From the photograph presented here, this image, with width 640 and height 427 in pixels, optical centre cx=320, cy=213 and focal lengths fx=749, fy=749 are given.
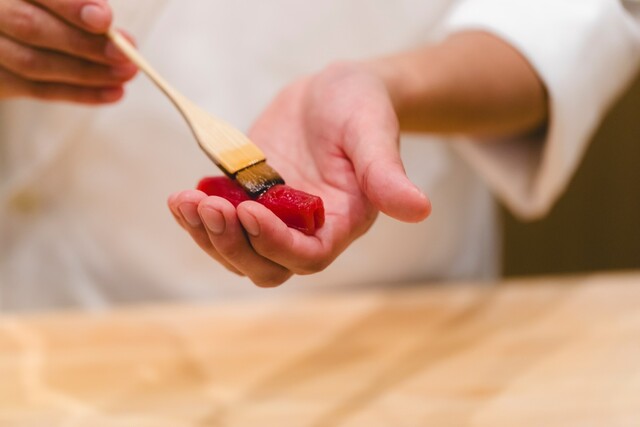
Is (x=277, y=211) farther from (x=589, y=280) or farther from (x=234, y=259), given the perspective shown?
(x=589, y=280)

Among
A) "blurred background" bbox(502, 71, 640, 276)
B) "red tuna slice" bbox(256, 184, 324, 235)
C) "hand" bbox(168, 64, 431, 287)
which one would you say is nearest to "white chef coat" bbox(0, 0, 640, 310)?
"hand" bbox(168, 64, 431, 287)

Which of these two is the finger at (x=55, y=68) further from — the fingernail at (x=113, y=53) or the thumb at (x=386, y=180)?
the thumb at (x=386, y=180)

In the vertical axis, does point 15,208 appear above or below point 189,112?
below

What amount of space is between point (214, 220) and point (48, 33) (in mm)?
278

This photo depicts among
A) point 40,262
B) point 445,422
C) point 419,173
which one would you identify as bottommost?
point 40,262

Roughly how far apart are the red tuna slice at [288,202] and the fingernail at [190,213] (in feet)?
0.16

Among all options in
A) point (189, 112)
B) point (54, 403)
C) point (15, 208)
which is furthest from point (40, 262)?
point (189, 112)

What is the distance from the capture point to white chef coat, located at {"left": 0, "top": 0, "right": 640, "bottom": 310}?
29.5 inches

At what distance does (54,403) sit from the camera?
2.07ft

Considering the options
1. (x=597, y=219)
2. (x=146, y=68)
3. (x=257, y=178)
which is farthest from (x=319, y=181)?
(x=597, y=219)

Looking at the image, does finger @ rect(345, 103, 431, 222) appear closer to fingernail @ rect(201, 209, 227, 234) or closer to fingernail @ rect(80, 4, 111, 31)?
fingernail @ rect(201, 209, 227, 234)

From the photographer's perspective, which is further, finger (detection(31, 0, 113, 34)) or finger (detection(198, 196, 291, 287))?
finger (detection(31, 0, 113, 34))

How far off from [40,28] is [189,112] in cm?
15

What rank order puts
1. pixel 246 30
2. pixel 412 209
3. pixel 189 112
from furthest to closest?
pixel 246 30, pixel 189 112, pixel 412 209
